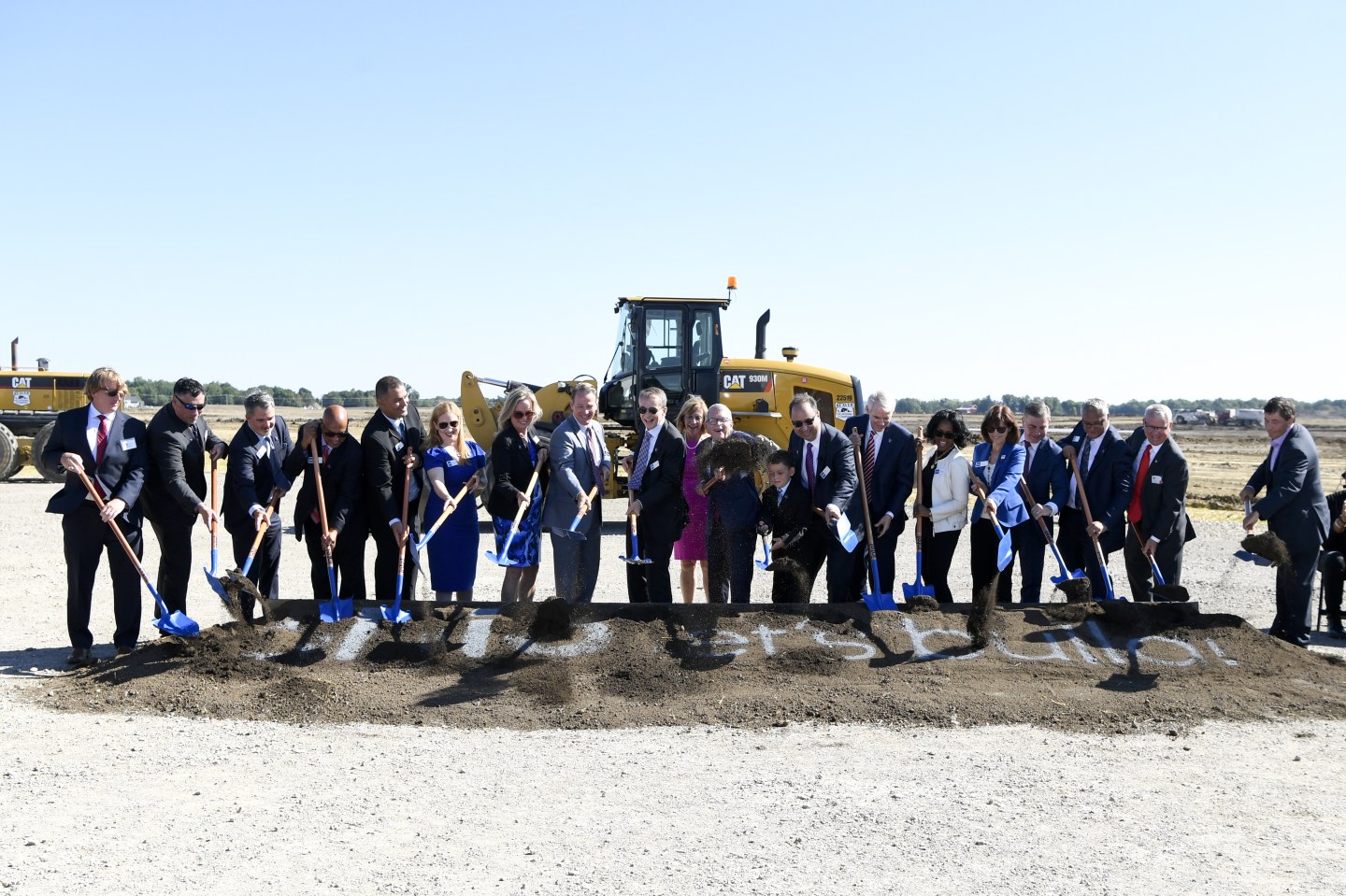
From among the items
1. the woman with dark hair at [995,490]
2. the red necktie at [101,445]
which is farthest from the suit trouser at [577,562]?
the red necktie at [101,445]

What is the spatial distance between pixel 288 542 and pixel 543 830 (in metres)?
10.1

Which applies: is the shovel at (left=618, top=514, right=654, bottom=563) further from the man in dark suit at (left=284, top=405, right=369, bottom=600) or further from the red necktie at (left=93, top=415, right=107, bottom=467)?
the red necktie at (left=93, top=415, right=107, bottom=467)

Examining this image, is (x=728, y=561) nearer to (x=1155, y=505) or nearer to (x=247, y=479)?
(x=1155, y=505)

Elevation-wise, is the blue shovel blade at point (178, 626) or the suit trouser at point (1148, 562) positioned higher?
the suit trouser at point (1148, 562)

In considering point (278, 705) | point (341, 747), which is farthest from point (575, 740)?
point (278, 705)

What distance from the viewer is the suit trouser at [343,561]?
7445 mm

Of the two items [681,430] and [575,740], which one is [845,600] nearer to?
[681,430]

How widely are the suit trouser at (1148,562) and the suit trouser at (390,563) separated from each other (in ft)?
15.7

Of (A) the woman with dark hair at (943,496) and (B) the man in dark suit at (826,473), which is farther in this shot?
(A) the woman with dark hair at (943,496)

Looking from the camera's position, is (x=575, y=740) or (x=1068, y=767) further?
(x=575, y=740)

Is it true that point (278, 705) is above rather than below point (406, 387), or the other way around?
below

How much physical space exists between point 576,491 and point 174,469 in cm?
245

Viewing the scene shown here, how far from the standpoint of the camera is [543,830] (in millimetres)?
4359

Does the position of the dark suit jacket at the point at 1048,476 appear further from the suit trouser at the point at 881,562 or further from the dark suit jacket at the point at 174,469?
the dark suit jacket at the point at 174,469
